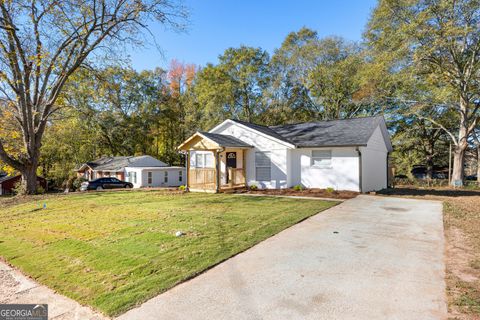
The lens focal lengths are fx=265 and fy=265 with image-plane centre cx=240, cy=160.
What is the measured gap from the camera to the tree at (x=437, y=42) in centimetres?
1623

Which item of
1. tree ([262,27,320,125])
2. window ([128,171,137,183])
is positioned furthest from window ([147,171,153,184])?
tree ([262,27,320,125])

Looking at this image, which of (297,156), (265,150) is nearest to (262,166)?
(265,150)

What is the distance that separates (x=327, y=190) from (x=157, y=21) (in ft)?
41.2

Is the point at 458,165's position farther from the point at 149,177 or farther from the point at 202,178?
the point at 149,177

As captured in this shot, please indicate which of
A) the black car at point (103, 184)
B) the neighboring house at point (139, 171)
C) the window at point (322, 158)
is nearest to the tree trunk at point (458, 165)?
the window at point (322, 158)

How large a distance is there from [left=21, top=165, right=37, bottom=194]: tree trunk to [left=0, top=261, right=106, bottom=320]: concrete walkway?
13.0 meters

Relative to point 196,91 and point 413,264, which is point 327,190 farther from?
point 196,91

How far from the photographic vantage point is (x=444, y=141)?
30.0m

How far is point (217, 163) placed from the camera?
14547 millimetres

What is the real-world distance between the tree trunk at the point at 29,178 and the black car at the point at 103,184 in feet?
31.6

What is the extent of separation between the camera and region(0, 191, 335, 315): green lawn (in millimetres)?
3879

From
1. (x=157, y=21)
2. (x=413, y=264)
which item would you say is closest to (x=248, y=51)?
(x=157, y=21)

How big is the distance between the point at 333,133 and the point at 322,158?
1892 mm

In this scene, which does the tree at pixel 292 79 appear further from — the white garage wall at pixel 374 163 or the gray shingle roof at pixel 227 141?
the gray shingle roof at pixel 227 141
